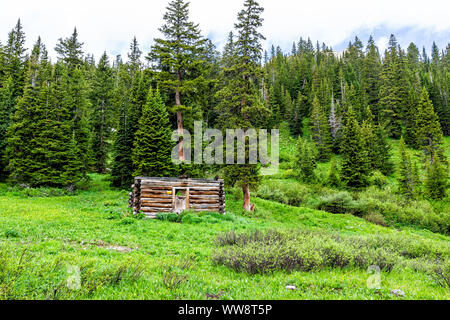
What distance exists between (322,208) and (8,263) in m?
25.3

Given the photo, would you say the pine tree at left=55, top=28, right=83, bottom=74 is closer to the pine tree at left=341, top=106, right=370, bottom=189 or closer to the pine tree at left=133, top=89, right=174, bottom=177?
the pine tree at left=133, top=89, right=174, bottom=177

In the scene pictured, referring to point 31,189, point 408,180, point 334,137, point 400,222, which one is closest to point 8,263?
point 31,189

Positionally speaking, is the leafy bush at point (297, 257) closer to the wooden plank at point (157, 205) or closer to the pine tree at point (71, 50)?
the wooden plank at point (157, 205)

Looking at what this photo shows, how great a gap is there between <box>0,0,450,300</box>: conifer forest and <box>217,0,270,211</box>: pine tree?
14 cm

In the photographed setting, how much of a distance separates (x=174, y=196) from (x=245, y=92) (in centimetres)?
1148

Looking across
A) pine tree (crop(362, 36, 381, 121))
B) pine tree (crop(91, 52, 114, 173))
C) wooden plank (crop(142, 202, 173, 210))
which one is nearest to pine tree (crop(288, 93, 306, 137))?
pine tree (crop(362, 36, 381, 121))

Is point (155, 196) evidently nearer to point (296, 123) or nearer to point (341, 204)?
point (341, 204)

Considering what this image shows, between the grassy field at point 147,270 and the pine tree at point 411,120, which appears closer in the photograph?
the grassy field at point 147,270

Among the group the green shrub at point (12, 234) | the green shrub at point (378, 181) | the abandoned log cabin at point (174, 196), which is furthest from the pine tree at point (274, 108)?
the green shrub at point (12, 234)

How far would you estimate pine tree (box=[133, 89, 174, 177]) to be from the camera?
25078 mm

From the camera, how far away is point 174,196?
59.7 feet

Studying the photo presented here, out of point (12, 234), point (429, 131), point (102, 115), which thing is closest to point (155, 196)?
point (12, 234)

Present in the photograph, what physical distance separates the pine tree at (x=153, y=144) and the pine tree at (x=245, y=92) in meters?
7.58

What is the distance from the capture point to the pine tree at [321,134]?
47688 mm
